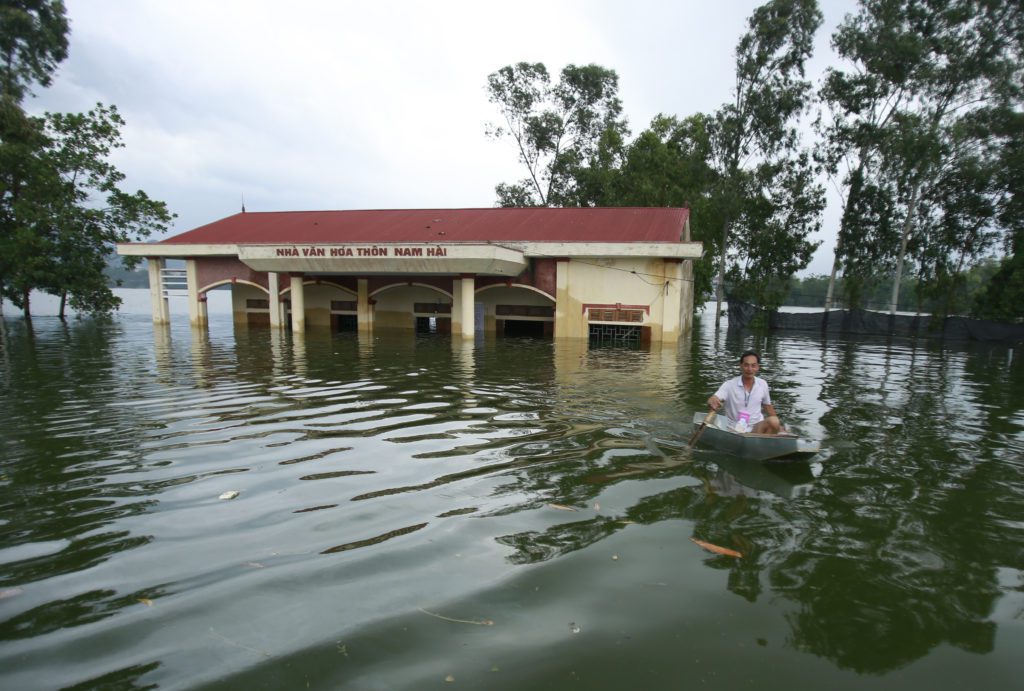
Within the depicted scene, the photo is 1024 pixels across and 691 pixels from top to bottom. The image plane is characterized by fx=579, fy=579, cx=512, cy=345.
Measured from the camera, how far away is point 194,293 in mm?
30203

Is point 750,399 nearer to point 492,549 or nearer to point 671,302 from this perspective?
point 492,549

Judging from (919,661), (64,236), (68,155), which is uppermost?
(68,155)

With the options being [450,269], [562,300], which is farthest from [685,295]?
[450,269]

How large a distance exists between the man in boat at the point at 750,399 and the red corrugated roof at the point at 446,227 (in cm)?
1684

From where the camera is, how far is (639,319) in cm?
2516

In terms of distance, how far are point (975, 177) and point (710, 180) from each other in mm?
13309

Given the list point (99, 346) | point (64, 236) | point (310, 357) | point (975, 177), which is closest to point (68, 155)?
point (64, 236)

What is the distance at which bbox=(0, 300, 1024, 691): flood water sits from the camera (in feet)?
11.4

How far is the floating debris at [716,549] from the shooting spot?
16.1ft

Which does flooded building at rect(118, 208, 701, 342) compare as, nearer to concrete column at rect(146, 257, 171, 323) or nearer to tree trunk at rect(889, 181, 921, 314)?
concrete column at rect(146, 257, 171, 323)

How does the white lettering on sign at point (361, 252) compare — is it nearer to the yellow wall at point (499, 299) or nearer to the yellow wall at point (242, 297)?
the yellow wall at point (499, 299)

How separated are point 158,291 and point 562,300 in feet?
70.6

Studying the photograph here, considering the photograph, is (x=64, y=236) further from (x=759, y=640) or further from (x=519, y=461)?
(x=759, y=640)

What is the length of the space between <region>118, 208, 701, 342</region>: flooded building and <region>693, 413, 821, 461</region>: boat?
1598 cm
